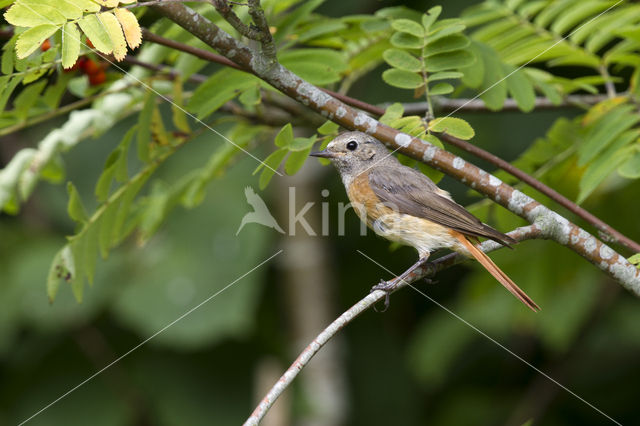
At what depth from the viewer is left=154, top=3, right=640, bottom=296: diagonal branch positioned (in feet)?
6.92

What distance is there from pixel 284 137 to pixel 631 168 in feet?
3.93

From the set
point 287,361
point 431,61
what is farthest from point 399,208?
point 287,361

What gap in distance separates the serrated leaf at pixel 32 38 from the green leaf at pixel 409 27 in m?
1.17

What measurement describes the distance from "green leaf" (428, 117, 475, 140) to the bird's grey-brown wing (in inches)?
13.2

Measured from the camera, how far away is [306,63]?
9.19 feet

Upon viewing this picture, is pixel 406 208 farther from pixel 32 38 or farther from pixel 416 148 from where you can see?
pixel 32 38

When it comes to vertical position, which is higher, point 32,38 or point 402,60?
point 32,38

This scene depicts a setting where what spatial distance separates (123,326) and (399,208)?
3062 mm

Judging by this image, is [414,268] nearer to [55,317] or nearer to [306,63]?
[306,63]

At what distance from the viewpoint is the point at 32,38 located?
203cm

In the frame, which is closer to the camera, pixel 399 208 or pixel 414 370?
pixel 399 208

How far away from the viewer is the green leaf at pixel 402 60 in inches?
105

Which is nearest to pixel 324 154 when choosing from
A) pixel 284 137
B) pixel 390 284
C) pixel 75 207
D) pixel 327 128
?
pixel 327 128

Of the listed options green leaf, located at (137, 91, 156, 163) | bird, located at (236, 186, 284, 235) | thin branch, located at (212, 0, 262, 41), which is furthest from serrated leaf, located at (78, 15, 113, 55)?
bird, located at (236, 186, 284, 235)
